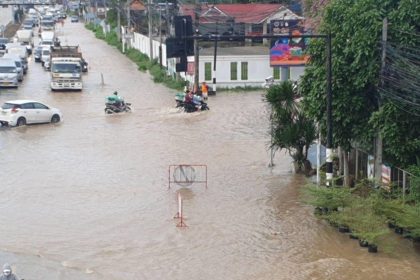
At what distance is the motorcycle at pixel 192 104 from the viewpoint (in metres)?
40.9

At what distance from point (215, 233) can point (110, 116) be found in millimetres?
19482

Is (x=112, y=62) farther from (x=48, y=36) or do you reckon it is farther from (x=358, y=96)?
(x=358, y=96)

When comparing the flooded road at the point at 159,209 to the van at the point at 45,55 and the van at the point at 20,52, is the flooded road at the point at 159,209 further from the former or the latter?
the van at the point at 45,55

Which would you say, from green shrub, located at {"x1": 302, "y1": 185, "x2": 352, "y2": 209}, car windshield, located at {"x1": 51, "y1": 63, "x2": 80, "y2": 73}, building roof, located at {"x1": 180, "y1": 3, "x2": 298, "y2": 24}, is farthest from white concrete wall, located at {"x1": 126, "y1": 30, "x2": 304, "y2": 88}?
green shrub, located at {"x1": 302, "y1": 185, "x2": 352, "y2": 209}

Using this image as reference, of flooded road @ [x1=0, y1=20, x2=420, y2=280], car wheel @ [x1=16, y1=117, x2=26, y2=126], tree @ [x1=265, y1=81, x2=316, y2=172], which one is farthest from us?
car wheel @ [x1=16, y1=117, x2=26, y2=126]

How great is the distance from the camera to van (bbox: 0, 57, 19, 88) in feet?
165

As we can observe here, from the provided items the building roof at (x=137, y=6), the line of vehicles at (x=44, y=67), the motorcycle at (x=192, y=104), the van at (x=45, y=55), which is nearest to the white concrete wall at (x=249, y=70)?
the line of vehicles at (x=44, y=67)

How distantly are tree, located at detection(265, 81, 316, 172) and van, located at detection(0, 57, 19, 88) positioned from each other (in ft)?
85.2

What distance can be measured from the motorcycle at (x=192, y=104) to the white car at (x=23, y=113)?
608 centimetres

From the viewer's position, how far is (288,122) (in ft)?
89.5

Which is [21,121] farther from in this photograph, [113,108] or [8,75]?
[8,75]

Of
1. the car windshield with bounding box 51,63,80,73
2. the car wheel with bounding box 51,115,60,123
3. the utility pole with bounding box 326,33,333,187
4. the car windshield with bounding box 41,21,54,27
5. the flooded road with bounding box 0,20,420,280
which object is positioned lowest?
the flooded road with bounding box 0,20,420,280

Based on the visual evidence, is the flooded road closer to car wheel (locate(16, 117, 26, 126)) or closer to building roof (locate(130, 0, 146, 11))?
car wheel (locate(16, 117, 26, 126))

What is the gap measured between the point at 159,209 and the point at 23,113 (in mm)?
14823
